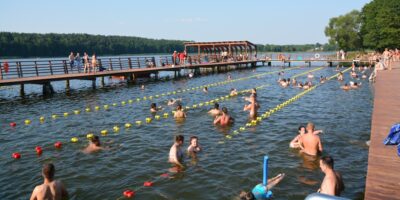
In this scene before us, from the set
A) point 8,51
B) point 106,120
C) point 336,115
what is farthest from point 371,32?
point 8,51

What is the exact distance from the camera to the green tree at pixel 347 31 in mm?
96438

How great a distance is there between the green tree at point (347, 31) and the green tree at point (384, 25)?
17.4 metres

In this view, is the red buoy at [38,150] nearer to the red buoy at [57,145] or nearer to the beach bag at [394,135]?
the red buoy at [57,145]

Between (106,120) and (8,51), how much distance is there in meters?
104

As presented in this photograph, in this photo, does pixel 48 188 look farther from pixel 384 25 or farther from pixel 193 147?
pixel 384 25

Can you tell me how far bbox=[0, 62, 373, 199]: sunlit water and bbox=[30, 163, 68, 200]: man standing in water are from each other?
137 cm

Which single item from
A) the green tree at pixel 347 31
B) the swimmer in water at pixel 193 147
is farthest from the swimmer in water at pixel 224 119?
the green tree at pixel 347 31

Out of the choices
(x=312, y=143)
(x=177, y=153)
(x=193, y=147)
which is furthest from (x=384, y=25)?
(x=177, y=153)

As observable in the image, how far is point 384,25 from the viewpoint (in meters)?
70.7

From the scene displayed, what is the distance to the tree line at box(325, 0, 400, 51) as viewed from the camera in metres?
69.6

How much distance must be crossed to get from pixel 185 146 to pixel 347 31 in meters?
98.1

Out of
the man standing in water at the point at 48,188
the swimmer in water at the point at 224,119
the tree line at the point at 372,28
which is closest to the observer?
the man standing in water at the point at 48,188

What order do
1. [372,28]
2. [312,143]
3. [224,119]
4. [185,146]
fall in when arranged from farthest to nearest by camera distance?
[372,28] → [224,119] → [185,146] → [312,143]

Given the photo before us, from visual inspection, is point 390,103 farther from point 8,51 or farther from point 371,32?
point 8,51
